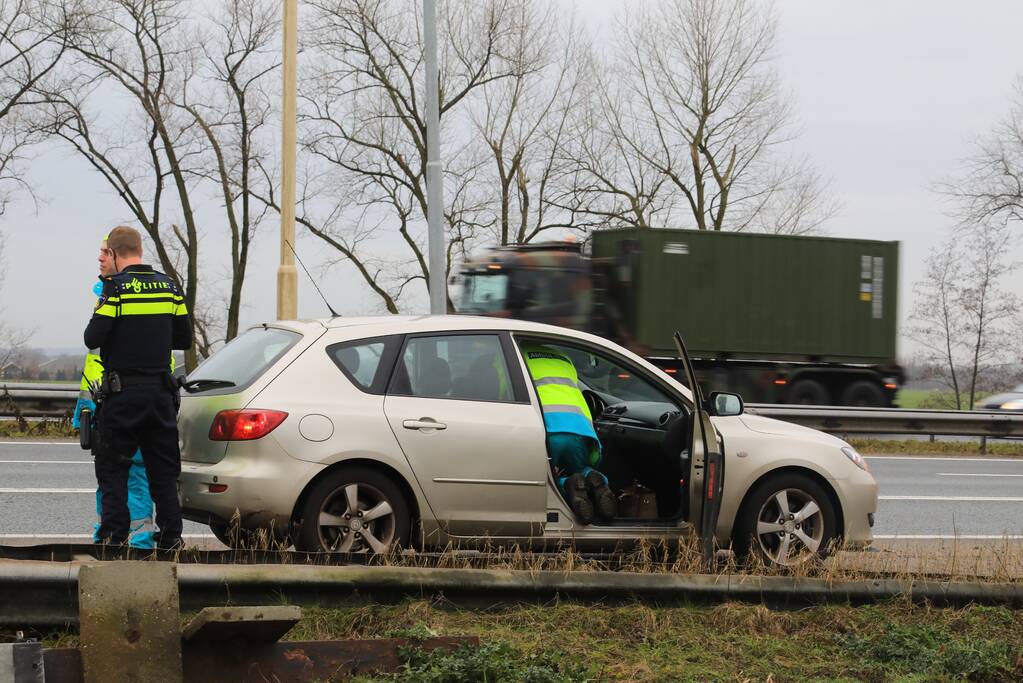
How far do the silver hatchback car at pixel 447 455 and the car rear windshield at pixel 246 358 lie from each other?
0.01m

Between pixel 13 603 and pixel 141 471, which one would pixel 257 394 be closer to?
pixel 141 471

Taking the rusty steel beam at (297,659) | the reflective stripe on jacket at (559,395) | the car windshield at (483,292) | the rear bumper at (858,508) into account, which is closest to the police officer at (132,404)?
the reflective stripe on jacket at (559,395)

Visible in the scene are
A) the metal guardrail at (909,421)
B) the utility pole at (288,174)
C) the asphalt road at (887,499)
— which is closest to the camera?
the asphalt road at (887,499)

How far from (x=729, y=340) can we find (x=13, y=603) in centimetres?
1817

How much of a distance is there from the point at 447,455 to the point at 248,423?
99 cm

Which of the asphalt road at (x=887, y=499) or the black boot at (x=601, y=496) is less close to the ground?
the black boot at (x=601, y=496)

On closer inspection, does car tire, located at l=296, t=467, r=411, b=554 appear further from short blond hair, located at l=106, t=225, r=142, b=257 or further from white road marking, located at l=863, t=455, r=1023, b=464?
white road marking, located at l=863, t=455, r=1023, b=464

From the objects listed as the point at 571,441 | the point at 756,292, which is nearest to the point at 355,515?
the point at 571,441

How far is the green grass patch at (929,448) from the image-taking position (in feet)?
61.7

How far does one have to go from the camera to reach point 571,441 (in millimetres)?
6398

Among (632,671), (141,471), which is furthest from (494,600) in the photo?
(141,471)

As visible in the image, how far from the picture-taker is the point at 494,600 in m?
4.83

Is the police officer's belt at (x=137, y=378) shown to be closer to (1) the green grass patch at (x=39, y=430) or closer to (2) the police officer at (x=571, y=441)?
(2) the police officer at (x=571, y=441)

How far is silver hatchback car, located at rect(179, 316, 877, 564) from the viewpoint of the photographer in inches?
228
